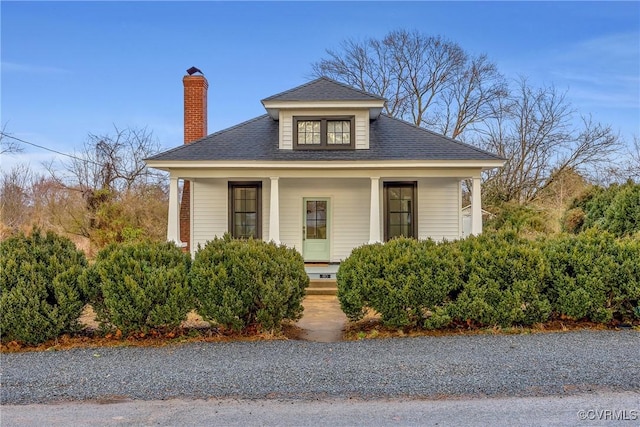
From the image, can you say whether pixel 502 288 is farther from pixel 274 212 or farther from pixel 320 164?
pixel 274 212

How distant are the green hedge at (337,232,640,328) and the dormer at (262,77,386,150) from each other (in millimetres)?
5488

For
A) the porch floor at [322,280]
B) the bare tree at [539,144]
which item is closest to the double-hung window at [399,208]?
the porch floor at [322,280]

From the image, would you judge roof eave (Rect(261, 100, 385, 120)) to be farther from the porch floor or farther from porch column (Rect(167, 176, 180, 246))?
the porch floor

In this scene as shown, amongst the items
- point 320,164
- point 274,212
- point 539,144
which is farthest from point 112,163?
point 539,144

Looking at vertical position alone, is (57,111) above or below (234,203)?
above

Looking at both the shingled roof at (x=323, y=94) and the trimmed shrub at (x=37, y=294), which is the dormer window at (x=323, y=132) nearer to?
the shingled roof at (x=323, y=94)

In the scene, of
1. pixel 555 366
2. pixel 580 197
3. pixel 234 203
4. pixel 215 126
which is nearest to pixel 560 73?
pixel 580 197

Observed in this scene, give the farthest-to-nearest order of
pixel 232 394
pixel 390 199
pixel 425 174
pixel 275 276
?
pixel 390 199 → pixel 425 174 → pixel 275 276 → pixel 232 394

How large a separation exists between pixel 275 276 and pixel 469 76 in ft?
76.2

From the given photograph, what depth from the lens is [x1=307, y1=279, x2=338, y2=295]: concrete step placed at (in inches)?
365

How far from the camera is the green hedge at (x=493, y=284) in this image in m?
5.52

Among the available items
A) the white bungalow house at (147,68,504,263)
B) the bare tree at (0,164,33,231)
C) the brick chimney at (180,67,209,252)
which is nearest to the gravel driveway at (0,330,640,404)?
the white bungalow house at (147,68,504,263)

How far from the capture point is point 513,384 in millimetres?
3670

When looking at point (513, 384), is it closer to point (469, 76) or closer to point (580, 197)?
point (580, 197)
